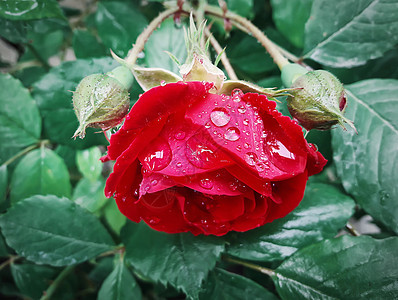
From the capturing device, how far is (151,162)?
31cm

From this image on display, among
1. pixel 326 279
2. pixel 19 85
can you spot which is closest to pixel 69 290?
pixel 19 85

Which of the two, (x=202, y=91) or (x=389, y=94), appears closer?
(x=202, y=91)

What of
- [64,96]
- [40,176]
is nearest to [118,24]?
[64,96]

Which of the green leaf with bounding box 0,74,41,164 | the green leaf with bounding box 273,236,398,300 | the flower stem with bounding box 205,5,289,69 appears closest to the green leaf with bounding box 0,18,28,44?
the green leaf with bounding box 0,74,41,164

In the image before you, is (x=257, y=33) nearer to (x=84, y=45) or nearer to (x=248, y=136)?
(x=248, y=136)

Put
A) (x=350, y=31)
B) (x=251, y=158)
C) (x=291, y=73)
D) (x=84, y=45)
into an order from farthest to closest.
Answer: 1. (x=84, y=45)
2. (x=350, y=31)
3. (x=291, y=73)
4. (x=251, y=158)

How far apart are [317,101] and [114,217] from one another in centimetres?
40

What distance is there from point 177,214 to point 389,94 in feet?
1.16

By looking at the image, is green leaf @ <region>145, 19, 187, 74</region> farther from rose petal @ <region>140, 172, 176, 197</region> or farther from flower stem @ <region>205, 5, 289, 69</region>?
rose petal @ <region>140, 172, 176, 197</region>

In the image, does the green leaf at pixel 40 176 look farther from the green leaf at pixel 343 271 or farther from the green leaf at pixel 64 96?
the green leaf at pixel 343 271

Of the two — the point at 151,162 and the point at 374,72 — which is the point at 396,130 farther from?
the point at 151,162

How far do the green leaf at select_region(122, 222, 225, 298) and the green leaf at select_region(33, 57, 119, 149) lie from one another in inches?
6.8

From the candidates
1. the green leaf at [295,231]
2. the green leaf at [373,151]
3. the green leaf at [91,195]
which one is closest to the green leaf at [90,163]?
the green leaf at [91,195]

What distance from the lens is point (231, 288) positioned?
48cm
